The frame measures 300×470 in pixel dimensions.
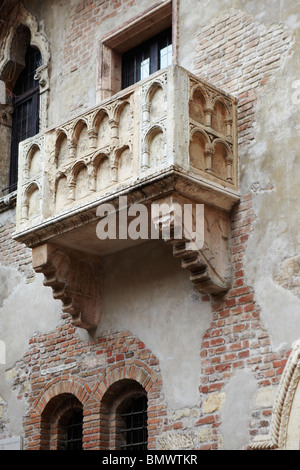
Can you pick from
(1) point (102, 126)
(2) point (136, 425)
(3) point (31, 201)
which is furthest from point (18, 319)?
(1) point (102, 126)

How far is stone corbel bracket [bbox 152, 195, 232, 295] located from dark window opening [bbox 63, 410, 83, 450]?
8.34 feet

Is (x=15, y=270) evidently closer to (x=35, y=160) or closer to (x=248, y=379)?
(x=35, y=160)

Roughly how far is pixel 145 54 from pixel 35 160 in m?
2.16

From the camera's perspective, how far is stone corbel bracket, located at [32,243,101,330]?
10.6m

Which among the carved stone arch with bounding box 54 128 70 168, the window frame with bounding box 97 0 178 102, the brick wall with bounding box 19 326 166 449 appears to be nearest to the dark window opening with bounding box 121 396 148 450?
the brick wall with bounding box 19 326 166 449

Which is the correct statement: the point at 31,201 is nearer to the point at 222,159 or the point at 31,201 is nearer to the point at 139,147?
the point at 139,147

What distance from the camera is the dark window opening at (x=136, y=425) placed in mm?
10242

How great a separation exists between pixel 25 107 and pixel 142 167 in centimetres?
461

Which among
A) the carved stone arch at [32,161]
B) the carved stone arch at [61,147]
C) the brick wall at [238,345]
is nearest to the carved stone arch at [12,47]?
the carved stone arch at [32,161]

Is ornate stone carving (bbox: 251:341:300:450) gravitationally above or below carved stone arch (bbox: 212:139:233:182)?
below

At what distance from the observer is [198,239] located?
9430mm

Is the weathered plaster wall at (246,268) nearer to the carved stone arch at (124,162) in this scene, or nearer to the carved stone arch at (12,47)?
the carved stone arch at (124,162)

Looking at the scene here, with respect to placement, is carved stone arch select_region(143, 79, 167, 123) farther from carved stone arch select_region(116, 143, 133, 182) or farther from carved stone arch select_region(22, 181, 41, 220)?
carved stone arch select_region(22, 181, 41, 220)
